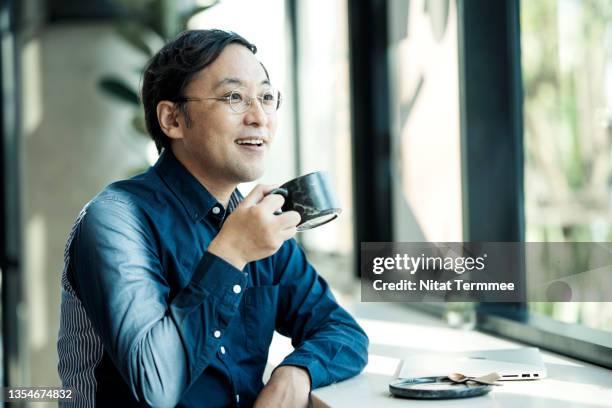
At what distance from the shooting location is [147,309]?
1291 mm

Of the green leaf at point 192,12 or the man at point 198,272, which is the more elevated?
the green leaf at point 192,12

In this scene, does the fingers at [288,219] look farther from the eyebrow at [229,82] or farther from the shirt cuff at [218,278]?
the eyebrow at [229,82]

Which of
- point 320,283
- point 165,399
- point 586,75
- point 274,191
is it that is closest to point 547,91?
point 586,75

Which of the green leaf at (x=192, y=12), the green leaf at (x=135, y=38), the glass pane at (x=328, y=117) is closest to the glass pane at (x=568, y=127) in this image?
the glass pane at (x=328, y=117)

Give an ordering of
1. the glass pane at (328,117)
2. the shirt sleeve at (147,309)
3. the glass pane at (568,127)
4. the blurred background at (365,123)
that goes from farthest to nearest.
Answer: the glass pane at (328,117) → the blurred background at (365,123) → the glass pane at (568,127) → the shirt sleeve at (147,309)

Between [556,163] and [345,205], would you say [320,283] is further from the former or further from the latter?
[345,205]

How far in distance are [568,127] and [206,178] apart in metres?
1.03

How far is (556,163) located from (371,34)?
1232mm

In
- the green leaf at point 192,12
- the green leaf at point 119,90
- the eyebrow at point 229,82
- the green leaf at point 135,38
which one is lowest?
the eyebrow at point 229,82

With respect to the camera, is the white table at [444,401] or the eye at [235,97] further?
the eye at [235,97]

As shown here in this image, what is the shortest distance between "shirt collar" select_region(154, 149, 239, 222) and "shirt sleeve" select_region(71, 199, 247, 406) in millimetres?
182

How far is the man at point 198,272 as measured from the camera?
50.9 inches

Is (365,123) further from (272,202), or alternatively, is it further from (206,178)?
(272,202)

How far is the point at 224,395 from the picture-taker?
149 cm
